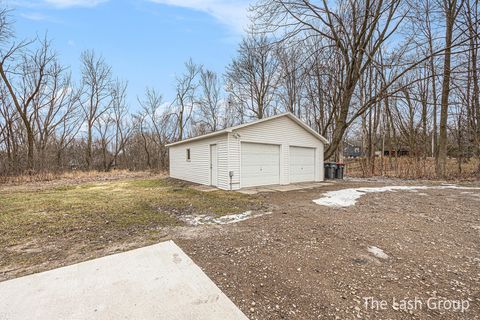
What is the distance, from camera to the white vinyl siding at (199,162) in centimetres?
869

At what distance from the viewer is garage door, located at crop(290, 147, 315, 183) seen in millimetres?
10359

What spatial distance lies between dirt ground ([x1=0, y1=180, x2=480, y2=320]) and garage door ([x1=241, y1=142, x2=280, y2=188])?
429 cm

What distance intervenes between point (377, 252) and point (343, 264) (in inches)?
25.7

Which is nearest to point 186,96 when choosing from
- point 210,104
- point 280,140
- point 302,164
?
point 210,104

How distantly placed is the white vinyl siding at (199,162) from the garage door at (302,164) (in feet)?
11.2

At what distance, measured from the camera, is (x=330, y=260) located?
8.75 ft

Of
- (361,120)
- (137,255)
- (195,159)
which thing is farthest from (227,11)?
(361,120)

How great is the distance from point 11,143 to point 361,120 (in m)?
25.5

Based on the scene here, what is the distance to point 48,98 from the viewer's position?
57.1 ft

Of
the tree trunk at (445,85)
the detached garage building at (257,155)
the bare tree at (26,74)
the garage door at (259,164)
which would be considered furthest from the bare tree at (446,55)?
the bare tree at (26,74)

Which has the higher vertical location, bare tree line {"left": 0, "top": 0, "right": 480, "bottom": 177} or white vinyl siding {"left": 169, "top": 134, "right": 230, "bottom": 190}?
bare tree line {"left": 0, "top": 0, "right": 480, "bottom": 177}

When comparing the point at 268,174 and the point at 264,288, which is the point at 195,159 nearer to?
the point at 268,174

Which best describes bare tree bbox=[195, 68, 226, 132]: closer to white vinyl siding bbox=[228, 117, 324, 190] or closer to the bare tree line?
the bare tree line

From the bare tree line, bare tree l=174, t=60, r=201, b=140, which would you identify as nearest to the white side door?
the bare tree line
